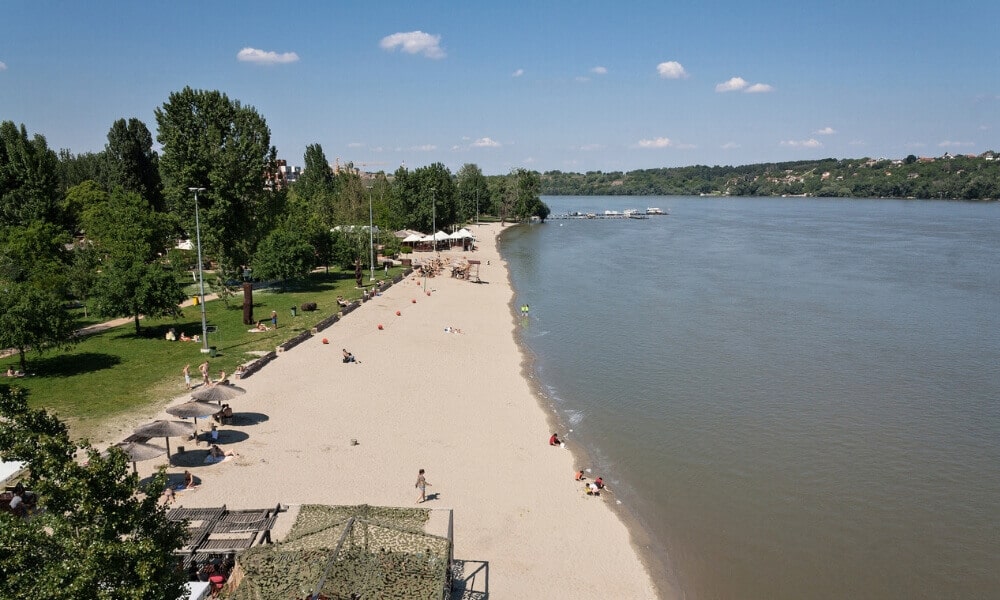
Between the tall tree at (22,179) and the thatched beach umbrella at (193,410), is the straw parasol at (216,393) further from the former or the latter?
the tall tree at (22,179)

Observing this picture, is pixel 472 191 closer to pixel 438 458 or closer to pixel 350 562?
pixel 438 458

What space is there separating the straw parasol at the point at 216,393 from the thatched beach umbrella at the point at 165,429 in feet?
6.22

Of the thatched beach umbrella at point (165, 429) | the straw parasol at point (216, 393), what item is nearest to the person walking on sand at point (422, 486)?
the thatched beach umbrella at point (165, 429)

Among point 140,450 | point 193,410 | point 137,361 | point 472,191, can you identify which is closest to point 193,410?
point 193,410

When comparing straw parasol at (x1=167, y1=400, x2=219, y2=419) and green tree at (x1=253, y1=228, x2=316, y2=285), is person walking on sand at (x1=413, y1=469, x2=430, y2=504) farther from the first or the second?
green tree at (x1=253, y1=228, x2=316, y2=285)

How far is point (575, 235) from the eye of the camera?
10950cm

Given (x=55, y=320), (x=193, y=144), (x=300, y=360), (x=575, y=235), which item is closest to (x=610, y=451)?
(x=300, y=360)

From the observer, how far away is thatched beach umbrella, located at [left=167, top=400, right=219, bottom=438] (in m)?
19.3

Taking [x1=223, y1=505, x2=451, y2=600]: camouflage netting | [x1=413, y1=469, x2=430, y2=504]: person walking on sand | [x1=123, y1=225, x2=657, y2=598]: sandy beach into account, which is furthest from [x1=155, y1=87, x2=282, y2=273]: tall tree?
[x1=223, y1=505, x2=451, y2=600]: camouflage netting

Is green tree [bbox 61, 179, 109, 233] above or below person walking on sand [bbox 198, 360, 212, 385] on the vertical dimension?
above

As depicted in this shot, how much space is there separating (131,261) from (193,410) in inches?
738

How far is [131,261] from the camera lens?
112 feet

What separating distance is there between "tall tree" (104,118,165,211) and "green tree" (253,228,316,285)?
2385 centimetres

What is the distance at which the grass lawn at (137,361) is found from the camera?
22.4m
